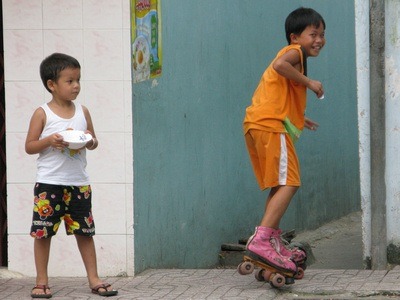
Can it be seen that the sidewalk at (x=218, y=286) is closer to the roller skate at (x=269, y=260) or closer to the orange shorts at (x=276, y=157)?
the roller skate at (x=269, y=260)

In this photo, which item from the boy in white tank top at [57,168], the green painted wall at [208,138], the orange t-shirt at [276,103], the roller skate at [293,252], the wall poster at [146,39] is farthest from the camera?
the green painted wall at [208,138]

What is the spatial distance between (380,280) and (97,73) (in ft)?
7.43

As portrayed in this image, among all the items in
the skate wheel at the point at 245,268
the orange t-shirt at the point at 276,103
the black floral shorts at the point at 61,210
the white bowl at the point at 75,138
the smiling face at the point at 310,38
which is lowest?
the skate wheel at the point at 245,268

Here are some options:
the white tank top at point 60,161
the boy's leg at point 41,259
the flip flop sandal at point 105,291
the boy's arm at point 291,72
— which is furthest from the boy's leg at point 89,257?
the boy's arm at point 291,72

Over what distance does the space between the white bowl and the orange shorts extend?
107cm

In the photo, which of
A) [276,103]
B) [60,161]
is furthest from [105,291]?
[276,103]

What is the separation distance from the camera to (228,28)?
927 centimetres

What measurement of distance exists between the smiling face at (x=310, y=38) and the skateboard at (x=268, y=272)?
135cm

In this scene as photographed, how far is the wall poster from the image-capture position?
749 cm

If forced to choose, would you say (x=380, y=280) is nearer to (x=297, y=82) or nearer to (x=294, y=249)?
(x=294, y=249)

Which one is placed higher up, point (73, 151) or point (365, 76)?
point (365, 76)

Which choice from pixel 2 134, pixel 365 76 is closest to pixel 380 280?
pixel 365 76

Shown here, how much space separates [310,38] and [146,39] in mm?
1276

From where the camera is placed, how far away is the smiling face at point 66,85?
263 inches
